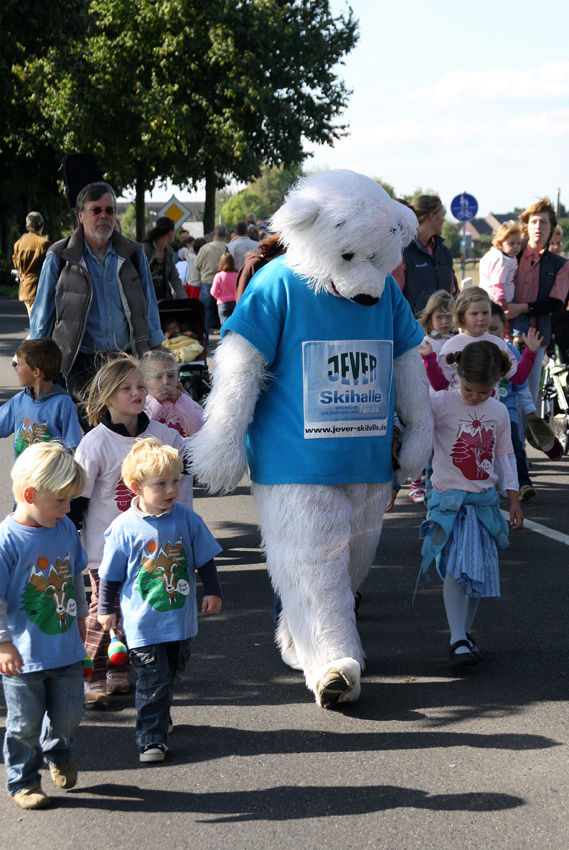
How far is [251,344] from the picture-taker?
173 inches

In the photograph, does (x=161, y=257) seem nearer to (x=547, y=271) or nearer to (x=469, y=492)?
(x=547, y=271)

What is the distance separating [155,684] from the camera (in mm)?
3719

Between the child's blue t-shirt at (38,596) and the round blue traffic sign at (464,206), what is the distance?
22876 mm

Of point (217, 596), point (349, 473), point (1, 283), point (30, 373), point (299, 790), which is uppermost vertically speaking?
point (1, 283)

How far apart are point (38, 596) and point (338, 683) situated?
1.28 metres

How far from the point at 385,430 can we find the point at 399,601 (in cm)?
151

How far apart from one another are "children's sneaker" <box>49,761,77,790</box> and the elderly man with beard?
9.04 ft

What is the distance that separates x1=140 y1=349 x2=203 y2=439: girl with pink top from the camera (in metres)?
5.47

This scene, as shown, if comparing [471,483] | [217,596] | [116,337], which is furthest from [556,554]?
[217,596]

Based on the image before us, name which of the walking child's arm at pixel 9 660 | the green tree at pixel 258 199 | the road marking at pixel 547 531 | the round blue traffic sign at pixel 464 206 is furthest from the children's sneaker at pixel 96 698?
the green tree at pixel 258 199

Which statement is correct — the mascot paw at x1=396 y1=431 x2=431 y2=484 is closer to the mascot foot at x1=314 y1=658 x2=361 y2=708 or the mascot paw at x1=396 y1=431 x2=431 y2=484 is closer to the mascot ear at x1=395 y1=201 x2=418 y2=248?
the mascot ear at x1=395 y1=201 x2=418 y2=248

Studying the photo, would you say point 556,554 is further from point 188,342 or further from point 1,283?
point 1,283

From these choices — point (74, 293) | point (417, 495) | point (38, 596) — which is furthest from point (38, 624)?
point (417, 495)

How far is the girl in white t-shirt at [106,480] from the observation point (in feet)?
14.5
